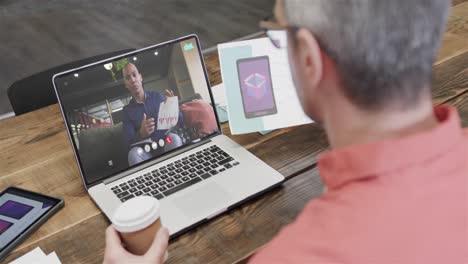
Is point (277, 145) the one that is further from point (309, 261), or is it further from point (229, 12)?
point (229, 12)

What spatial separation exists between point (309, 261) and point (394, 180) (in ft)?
0.47

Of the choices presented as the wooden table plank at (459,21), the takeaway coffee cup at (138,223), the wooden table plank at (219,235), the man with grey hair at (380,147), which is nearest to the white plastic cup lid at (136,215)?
the takeaway coffee cup at (138,223)

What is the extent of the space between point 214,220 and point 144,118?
0.31m

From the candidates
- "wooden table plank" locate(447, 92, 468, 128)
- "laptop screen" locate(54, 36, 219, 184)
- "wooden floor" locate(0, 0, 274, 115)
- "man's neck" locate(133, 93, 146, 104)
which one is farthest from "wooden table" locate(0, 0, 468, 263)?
"wooden floor" locate(0, 0, 274, 115)

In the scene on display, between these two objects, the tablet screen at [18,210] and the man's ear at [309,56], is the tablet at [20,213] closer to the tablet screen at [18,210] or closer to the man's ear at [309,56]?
the tablet screen at [18,210]

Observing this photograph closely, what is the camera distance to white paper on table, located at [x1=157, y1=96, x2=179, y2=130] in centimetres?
126

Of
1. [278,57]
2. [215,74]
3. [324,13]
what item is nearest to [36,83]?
[215,74]

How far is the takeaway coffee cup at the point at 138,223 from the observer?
89cm

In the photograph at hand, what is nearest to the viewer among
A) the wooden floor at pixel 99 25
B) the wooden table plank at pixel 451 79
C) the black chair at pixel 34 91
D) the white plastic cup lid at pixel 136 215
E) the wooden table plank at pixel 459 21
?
the white plastic cup lid at pixel 136 215

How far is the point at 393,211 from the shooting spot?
2.12 ft

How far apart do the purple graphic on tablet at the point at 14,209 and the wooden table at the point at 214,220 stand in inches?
2.5

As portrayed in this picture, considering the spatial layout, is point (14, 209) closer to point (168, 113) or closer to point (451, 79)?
point (168, 113)

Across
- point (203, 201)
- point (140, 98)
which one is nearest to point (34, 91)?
point (140, 98)

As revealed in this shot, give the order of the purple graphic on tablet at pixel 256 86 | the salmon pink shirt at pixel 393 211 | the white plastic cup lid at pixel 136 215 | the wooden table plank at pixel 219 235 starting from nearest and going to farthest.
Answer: the salmon pink shirt at pixel 393 211 < the white plastic cup lid at pixel 136 215 < the wooden table plank at pixel 219 235 < the purple graphic on tablet at pixel 256 86
